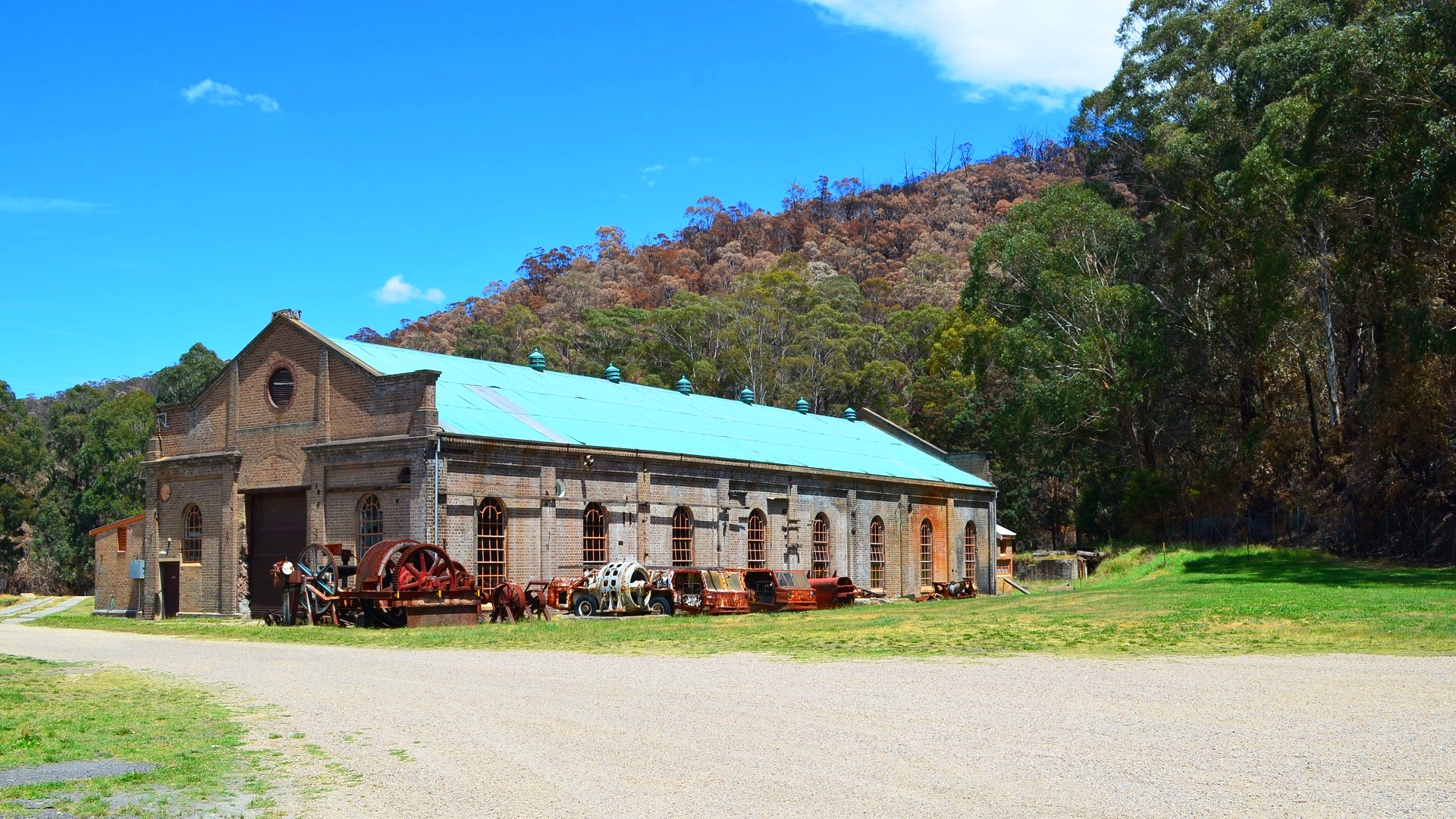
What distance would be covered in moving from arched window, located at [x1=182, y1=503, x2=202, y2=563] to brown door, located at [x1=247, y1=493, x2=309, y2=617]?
7.40 feet

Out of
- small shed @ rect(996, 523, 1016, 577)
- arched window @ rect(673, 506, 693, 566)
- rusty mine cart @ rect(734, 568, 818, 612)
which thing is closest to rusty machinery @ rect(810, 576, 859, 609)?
rusty mine cart @ rect(734, 568, 818, 612)

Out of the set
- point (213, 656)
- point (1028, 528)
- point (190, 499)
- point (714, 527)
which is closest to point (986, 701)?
point (213, 656)

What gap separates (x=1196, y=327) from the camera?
58.8 m

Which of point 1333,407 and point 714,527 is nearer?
point 714,527

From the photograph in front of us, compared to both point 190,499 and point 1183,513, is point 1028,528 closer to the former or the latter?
point 1183,513

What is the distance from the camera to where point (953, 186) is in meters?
174

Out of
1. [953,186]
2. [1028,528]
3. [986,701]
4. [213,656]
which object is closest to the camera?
[986,701]

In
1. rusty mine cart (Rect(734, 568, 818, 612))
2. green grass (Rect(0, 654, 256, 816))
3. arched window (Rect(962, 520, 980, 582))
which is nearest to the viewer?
green grass (Rect(0, 654, 256, 816))

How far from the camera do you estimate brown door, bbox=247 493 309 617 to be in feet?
119

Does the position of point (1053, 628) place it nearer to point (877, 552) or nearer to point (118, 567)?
point (877, 552)

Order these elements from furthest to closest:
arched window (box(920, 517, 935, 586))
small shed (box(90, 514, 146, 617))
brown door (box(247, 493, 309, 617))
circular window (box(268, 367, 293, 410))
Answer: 1. arched window (box(920, 517, 935, 586))
2. small shed (box(90, 514, 146, 617))
3. circular window (box(268, 367, 293, 410))
4. brown door (box(247, 493, 309, 617))

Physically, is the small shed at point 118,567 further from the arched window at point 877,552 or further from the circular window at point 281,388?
the arched window at point 877,552

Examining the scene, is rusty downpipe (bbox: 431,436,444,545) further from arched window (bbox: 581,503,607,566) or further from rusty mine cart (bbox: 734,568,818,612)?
rusty mine cart (bbox: 734,568,818,612)

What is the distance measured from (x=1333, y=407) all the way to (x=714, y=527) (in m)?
25.7
